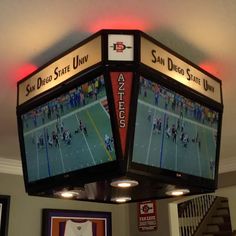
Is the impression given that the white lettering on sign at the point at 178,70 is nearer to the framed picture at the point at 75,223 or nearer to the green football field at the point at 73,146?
the green football field at the point at 73,146

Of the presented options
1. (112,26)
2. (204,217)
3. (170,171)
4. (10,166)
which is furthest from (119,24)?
(204,217)

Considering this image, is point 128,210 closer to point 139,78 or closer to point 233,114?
point 233,114

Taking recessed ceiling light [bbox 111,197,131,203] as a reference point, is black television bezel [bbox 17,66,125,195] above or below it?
above

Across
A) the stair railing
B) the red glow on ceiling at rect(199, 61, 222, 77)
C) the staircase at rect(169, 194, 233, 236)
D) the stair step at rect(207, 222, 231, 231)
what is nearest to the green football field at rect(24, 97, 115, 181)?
the red glow on ceiling at rect(199, 61, 222, 77)

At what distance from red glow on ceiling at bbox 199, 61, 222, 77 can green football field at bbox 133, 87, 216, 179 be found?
0.36 meters

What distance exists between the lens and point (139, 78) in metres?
1.52

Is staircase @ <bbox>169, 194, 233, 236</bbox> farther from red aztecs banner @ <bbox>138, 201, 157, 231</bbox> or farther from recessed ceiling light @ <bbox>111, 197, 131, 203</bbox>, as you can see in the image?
recessed ceiling light @ <bbox>111, 197, 131, 203</bbox>

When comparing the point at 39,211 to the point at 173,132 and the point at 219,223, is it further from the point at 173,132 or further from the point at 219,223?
the point at 219,223

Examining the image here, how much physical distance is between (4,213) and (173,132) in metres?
2.46

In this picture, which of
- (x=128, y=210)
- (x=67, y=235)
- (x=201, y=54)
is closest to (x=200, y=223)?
(x=128, y=210)

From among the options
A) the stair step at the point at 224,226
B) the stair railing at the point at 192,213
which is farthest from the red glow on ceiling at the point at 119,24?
the stair step at the point at 224,226

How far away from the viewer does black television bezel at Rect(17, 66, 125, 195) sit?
1.45 metres

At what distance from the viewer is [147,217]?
13.9 ft

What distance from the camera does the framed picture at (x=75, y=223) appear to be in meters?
3.80
